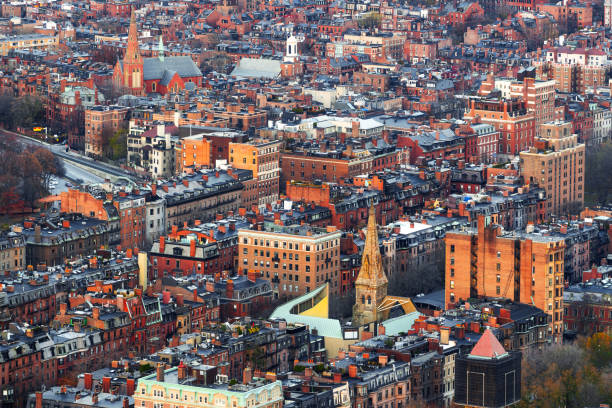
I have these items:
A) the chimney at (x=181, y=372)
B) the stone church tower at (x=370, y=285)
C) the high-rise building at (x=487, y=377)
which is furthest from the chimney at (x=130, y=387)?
the stone church tower at (x=370, y=285)

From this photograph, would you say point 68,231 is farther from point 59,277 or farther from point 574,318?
point 574,318

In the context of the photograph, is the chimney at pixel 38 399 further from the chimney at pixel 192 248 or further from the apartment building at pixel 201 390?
the chimney at pixel 192 248

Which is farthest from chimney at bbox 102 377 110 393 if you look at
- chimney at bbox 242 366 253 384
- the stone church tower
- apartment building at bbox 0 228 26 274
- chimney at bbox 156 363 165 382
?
apartment building at bbox 0 228 26 274

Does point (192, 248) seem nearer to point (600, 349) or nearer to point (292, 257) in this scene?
point (292, 257)

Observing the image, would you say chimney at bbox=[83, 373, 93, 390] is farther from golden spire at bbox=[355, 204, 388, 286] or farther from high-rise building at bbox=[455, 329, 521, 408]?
golden spire at bbox=[355, 204, 388, 286]

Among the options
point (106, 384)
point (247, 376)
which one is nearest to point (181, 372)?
point (247, 376)

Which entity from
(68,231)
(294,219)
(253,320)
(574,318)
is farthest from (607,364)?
(68,231)
